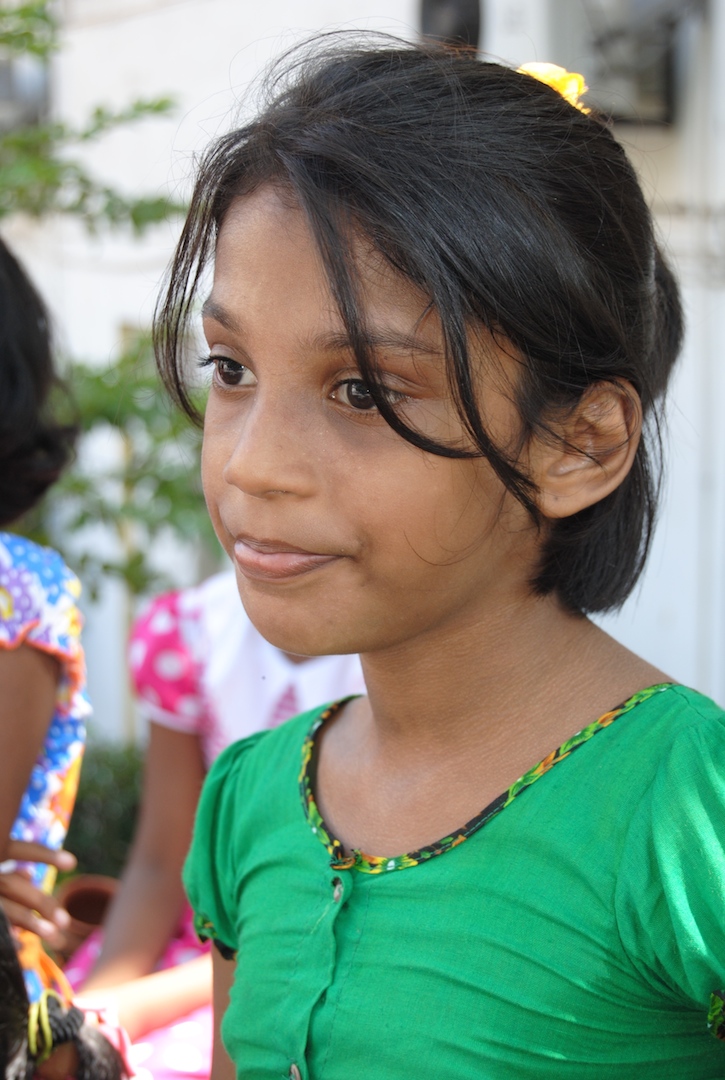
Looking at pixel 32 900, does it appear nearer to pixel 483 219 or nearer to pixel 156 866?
pixel 156 866

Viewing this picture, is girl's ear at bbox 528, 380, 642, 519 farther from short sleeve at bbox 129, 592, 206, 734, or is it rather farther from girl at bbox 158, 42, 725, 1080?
short sleeve at bbox 129, 592, 206, 734

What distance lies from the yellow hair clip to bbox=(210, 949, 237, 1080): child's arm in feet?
3.81

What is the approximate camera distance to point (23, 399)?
84.8 inches

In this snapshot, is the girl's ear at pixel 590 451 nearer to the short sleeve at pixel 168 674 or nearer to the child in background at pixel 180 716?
the child in background at pixel 180 716

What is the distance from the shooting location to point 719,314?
3.65m

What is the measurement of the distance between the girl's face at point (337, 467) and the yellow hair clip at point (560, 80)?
1.19 ft

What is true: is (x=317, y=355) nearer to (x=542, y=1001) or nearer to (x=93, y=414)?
(x=542, y=1001)

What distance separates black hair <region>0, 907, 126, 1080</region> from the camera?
57.0 inches

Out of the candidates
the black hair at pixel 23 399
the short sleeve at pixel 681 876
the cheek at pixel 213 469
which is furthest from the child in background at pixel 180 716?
the short sleeve at pixel 681 876

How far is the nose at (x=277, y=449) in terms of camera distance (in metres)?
1.18

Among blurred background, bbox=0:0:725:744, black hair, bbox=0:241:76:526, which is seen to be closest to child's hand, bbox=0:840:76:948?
black hair, bbox=0:241:76:526

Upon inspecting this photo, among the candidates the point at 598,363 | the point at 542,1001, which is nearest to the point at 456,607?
the point at 598,363

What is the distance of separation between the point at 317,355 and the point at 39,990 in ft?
3.70

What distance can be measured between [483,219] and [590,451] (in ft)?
0.91
